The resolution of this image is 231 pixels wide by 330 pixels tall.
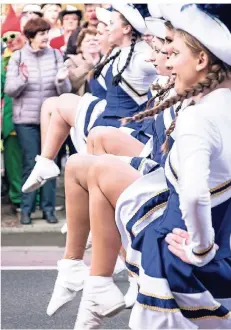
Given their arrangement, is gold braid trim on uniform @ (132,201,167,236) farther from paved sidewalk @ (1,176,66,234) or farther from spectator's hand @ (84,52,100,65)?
spectator's hand @ (84,52,100,65)

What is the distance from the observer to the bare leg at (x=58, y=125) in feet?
20.6

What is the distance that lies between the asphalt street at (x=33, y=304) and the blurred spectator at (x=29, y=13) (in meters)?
2.68

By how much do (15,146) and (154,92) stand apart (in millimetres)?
3482

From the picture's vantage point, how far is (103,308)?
409 cm

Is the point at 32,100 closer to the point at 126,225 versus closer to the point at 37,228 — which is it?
the point at 37,228

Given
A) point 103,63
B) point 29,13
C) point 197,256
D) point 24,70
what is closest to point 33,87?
point 24,70

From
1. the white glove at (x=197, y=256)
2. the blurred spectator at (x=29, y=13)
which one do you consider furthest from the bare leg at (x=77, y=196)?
the blurred spectator at (x=29, y=13)

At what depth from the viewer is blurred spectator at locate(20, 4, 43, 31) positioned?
8.97 metres

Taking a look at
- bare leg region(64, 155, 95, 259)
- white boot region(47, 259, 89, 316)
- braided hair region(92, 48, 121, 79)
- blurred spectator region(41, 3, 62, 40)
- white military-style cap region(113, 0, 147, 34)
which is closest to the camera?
bare leg region(64, 155, 95, 259)

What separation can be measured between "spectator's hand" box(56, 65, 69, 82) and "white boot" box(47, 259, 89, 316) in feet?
13.9

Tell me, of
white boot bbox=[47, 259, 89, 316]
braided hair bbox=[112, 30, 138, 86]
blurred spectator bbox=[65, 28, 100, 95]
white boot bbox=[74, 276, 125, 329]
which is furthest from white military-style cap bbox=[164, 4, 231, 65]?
blurred spectator bbox=[65, 28, 100, 95]

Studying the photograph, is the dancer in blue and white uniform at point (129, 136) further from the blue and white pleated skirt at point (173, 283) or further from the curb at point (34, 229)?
the curb at point (34, 229)

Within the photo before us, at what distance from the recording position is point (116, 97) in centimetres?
631

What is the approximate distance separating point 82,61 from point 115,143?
12.4ft
